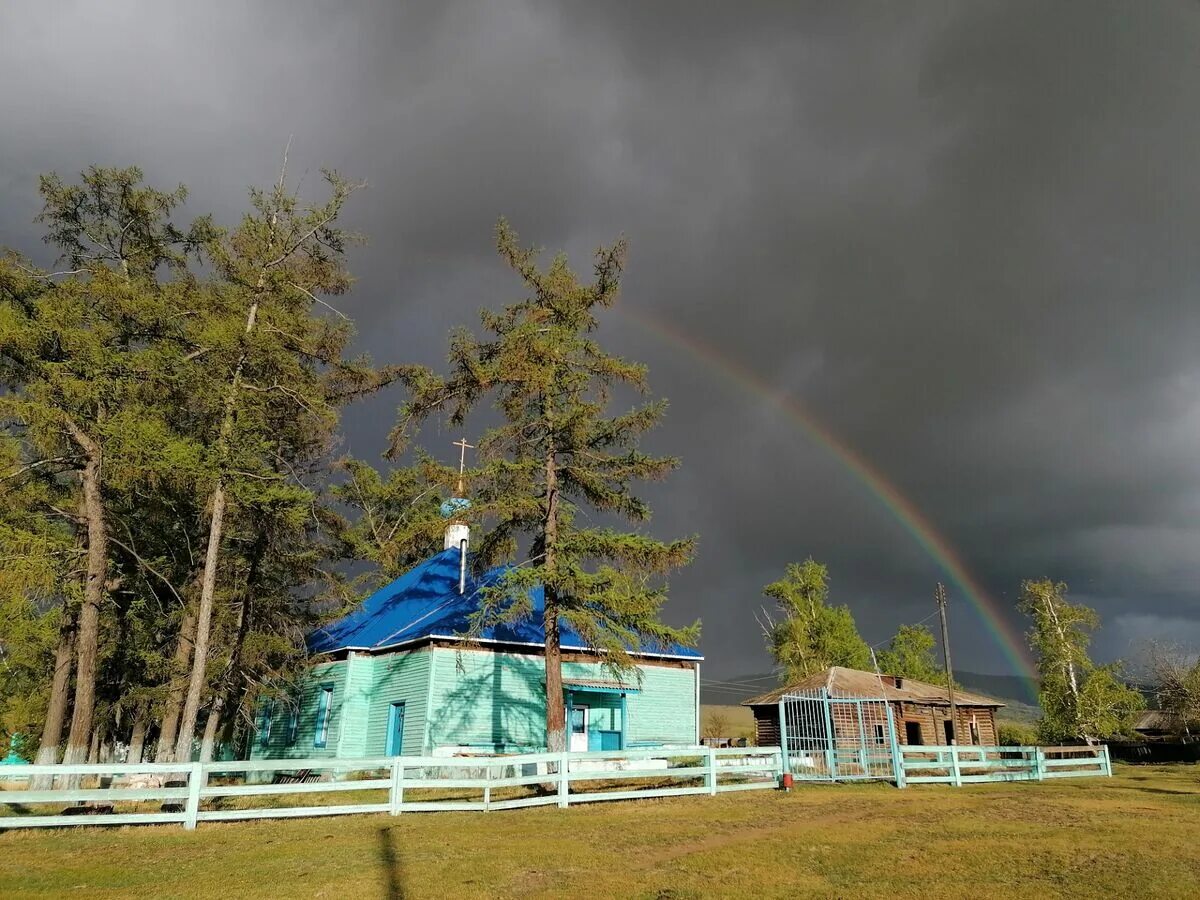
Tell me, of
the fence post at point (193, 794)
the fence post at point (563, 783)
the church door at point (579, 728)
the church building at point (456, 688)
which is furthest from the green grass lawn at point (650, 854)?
the church door at point (579, 728)

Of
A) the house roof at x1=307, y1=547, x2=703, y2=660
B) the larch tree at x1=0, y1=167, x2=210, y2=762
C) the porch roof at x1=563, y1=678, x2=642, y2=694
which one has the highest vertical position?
the larch tree at x1=0, y1=167, x2=210, y2=762

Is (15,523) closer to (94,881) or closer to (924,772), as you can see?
(94,881)

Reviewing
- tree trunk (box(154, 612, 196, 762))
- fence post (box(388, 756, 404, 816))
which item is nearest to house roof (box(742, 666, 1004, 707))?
tree trunk (box(154, 612, 196, 762))

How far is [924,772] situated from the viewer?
91.5 ft

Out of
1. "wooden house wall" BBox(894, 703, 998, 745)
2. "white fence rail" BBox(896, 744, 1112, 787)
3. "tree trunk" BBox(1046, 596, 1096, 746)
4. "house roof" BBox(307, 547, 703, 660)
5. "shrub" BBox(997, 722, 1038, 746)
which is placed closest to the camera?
"white fence rail" BBox(896, 744, 1112, 787)

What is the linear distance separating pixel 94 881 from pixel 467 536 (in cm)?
1969

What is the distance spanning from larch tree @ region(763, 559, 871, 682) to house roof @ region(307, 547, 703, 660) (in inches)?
1163

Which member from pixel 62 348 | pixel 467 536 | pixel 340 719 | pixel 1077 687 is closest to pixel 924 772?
pixel 467 536

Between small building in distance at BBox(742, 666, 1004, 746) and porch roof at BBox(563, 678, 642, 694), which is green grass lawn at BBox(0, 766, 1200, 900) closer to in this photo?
porch roof at BBox(563, 678, 642, 694)

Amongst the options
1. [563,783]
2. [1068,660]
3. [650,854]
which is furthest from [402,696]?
[1068,660]

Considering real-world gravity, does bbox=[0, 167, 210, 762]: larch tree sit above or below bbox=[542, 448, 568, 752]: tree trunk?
above

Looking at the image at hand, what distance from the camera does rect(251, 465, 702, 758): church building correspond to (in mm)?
22672

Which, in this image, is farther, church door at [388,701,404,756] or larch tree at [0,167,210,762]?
church door at [388,701,404,756]

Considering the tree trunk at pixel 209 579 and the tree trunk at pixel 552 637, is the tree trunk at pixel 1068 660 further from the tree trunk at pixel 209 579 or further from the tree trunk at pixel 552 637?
the tree trunk at pixel 209 579
